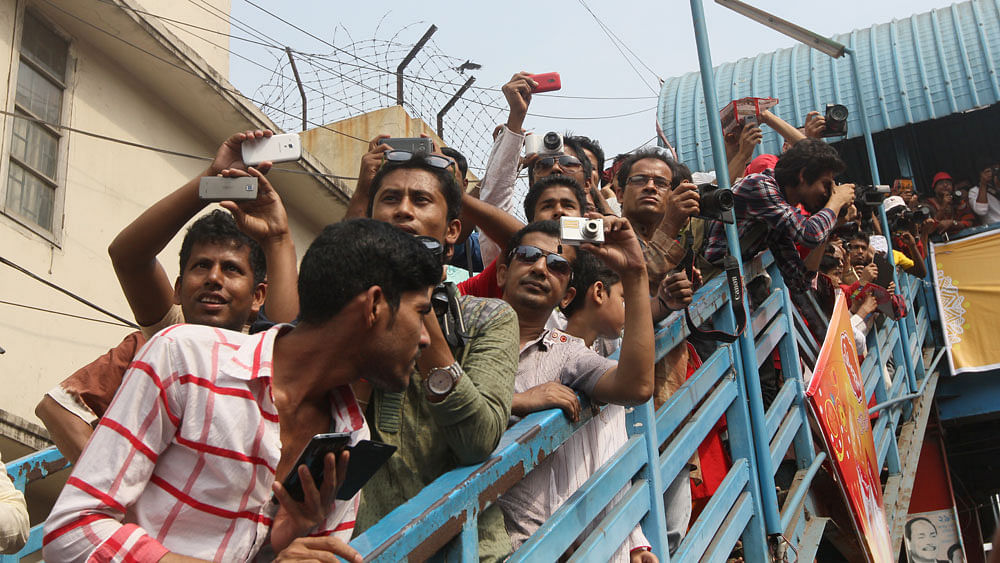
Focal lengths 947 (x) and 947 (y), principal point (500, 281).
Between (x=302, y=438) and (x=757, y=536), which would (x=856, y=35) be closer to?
(x=757, y=536)

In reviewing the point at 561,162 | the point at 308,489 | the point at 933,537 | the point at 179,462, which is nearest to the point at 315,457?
the point at 308,489

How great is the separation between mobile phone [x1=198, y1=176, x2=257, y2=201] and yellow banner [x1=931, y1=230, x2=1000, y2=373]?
8540 mm

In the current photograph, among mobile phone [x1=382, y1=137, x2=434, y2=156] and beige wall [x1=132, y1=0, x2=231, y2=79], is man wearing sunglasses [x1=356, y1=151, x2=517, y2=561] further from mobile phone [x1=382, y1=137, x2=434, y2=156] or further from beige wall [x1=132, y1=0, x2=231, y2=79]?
beige wall [x1=132, y1=0, x2=231, y2=79]

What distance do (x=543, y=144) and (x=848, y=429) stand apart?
2032 millimetres

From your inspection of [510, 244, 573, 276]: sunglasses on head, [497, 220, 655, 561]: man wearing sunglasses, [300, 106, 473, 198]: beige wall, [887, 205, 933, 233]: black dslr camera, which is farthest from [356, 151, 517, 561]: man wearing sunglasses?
[300, 106, 473, 198]: beige wall

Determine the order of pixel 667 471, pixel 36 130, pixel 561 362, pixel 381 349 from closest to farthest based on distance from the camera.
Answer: pixel 381 349, pixel 561 362, pixel 667 471, pixel 36 130

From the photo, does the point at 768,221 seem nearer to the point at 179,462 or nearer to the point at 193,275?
the point at 193,275

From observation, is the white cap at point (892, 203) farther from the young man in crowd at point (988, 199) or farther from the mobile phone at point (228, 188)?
the mobile phone at point (228, 188)

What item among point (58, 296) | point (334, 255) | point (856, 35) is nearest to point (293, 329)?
point (334, 255)

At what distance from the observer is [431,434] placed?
225 centimetres

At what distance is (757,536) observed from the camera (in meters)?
3.61

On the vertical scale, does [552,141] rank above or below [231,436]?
above

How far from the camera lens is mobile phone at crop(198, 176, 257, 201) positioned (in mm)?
2373

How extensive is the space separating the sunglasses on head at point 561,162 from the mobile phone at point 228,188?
82.9 inches
